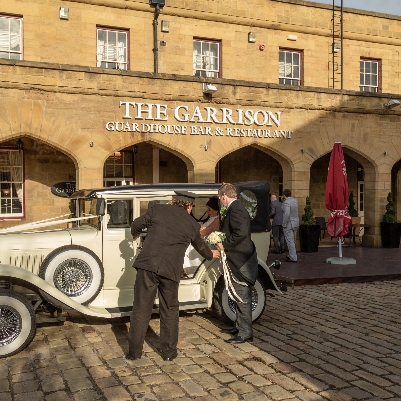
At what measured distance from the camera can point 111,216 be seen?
6762 mm

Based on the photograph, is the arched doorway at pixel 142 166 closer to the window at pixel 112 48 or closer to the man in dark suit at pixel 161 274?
the window at pixel 112 48

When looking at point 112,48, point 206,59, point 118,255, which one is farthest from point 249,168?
point 118,255

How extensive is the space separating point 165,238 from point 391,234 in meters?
12.6

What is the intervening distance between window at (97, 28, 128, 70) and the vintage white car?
10.5 metres

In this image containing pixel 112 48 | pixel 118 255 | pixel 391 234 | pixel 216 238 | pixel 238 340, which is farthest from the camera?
pixel 112 48

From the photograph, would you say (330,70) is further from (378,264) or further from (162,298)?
(162,298)

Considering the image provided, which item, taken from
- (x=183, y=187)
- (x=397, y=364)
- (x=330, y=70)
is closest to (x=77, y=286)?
(x=183, y=187)

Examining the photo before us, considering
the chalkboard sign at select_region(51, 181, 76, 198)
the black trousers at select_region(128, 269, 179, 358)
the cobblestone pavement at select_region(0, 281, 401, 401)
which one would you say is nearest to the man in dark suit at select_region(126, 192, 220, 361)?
the black trousers at select_region(128, 269, 179, 358)

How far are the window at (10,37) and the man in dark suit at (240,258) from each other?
12.1m

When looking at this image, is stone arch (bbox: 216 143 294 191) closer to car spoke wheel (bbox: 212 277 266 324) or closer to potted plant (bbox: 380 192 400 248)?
potted plant (bbox: 380 192 400 248)

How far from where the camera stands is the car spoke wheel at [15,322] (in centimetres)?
573

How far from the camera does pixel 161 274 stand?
5.48 metres

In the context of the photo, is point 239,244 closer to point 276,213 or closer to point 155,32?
point 276,213

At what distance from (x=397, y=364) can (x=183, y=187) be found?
3.48m
